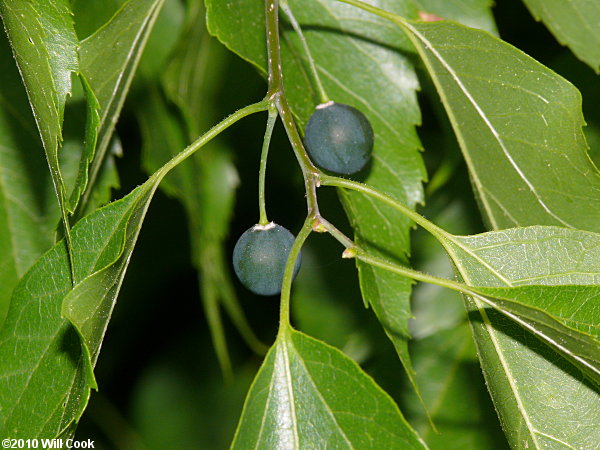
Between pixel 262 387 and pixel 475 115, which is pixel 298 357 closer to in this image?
pixel 262 387

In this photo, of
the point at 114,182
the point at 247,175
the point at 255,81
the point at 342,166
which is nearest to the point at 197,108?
the point at 255,81

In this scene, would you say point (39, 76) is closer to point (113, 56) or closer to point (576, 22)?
point (113, 56)

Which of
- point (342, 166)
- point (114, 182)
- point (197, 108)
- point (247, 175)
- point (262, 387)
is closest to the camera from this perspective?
point (262, 387)

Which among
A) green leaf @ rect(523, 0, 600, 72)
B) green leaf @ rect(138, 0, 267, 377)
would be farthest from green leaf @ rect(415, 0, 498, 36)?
green leaf @ rect(138, 0, 267, 377)

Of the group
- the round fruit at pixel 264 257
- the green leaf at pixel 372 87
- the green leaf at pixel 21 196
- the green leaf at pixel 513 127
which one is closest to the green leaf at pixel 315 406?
the round fruit at pixel 264 257

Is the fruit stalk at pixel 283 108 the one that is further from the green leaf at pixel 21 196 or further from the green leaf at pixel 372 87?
the green leaf at pixel 21 196

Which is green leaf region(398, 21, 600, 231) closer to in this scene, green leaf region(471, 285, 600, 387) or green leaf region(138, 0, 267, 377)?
green leaf region(471, 285, 600, 387)
